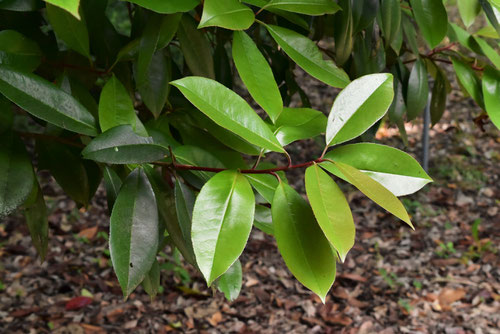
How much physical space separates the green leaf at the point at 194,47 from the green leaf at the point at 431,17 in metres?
0.31

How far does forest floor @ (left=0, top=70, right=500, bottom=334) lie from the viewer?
2.09m

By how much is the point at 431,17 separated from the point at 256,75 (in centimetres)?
33

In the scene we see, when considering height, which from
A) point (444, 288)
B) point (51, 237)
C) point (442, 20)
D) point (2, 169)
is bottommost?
point (51, 237)

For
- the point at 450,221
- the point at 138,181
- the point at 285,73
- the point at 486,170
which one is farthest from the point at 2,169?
the point at 486,170

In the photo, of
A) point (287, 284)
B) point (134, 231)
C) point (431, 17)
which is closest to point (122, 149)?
point (134, 231)

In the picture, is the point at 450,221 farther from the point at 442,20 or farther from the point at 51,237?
the point at 442,20

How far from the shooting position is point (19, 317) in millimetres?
2014

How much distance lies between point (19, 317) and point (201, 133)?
1605 mm

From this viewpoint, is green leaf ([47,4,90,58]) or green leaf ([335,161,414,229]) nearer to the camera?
green leaf ([335,161,414,229])

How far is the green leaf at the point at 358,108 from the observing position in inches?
22.7

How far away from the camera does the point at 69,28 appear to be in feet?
2.24


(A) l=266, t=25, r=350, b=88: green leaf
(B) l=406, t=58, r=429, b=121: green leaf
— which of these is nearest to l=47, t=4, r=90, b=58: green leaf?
(A) l=266, t=25, r=350, b=88: green leaf

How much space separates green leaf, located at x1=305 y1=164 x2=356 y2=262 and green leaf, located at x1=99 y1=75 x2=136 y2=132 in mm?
260

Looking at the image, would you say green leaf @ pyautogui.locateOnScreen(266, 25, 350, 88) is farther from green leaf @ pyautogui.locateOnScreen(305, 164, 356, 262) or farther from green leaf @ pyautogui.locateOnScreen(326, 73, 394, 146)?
Result: green leaf @ pyautogui.locateOnScreen(305, 164, 356, 262)
